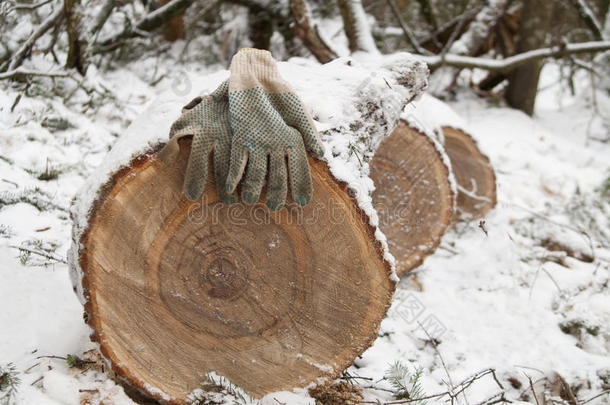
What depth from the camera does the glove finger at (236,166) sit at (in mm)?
1433

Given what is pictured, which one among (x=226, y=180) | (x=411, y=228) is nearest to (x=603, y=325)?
(x=411, y=228)

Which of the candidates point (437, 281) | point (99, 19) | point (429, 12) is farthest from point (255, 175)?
point (429, 12)

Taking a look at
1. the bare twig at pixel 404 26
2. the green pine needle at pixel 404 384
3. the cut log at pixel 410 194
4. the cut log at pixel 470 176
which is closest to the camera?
the green pine needle at pixel 404 384

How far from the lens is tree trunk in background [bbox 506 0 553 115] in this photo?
206 inches

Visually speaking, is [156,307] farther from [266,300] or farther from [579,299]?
[579,299]

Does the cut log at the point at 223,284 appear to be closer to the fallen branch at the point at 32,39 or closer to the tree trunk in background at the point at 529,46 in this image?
the fallen branch at the point at 32,39

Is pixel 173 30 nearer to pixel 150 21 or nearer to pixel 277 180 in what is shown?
pixel 150 21

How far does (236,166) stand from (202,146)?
130mm

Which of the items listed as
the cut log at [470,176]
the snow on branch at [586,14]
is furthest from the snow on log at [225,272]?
the snow on branch at [586,14]

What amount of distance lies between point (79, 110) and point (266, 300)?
2855 millimetres

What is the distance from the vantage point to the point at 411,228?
107 inches

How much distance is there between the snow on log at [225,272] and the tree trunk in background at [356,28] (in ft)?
7.55

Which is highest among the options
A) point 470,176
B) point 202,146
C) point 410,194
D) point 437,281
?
point 202,146

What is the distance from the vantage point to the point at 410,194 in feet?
8.83
